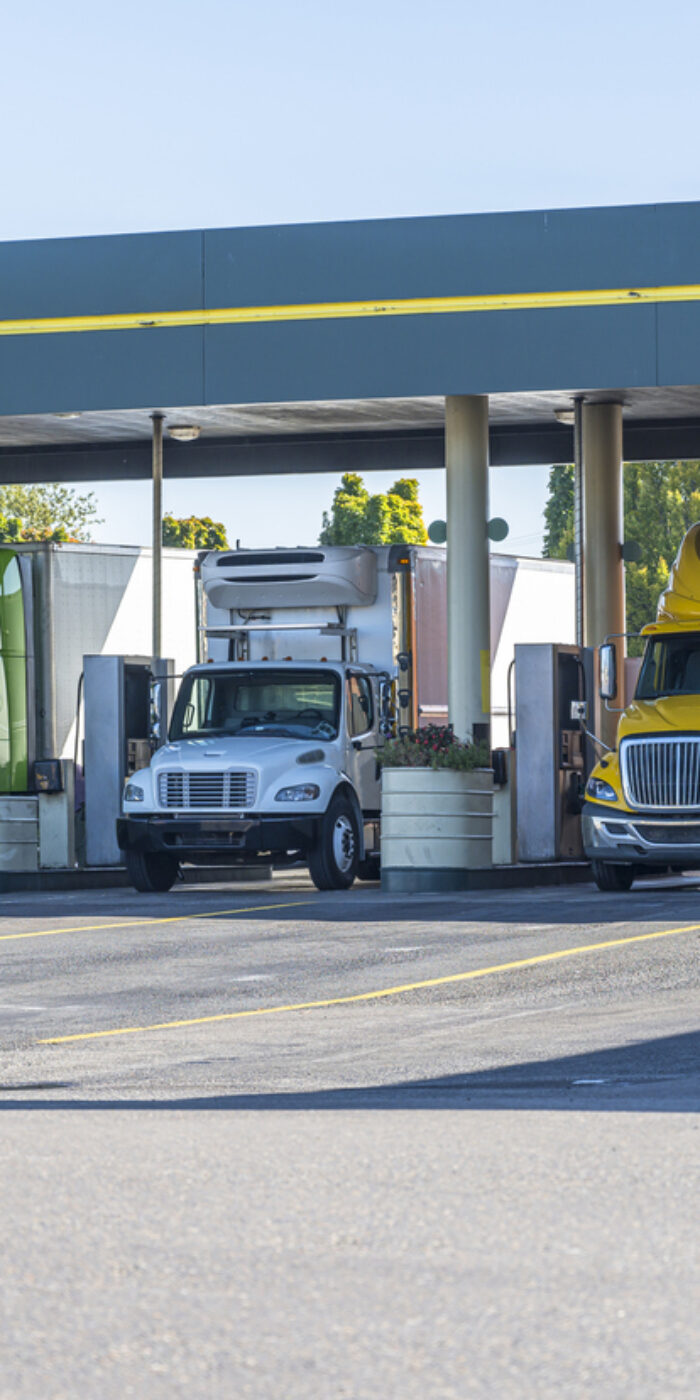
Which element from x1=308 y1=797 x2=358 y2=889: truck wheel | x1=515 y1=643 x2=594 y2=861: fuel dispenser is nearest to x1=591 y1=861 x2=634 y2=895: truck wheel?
x1=515 y1=643 x2=594 y2=861: fuel dispenser

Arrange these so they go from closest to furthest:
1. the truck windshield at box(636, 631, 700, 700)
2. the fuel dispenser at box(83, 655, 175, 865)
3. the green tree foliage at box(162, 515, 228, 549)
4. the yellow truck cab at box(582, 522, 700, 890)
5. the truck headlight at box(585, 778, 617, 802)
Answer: the yellow truck cab at box(582, 522, 700, 890), the truck headlight at box(585, 778, 617, 802), the truck windshield at box(636, 631, 700, 700), the fuel dispenser at box(83, 655, 175, 865), the green tree foliage at box(162, 515, 228, 549)

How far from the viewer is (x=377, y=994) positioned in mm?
12695

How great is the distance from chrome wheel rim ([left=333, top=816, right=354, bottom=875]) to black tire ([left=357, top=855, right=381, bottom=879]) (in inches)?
34.4

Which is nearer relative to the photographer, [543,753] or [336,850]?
[336,850]

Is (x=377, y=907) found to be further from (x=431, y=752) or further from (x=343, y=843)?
(x=431, y=752)

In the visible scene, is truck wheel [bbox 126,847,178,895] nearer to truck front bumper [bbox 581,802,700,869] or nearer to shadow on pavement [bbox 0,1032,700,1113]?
truck front bumper [bbox 581,802,700,869]

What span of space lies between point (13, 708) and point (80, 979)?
1053 cm

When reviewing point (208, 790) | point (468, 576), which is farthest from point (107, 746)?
point (468, 576)

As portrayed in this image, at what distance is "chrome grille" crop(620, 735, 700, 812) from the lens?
20.1 meters

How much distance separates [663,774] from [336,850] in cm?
331
